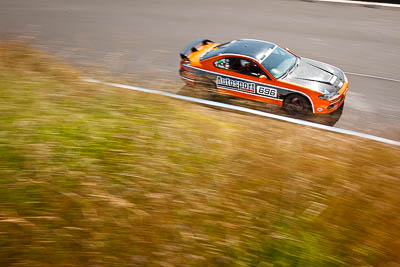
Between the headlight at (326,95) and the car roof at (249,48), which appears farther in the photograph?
the car roof at (249,48)

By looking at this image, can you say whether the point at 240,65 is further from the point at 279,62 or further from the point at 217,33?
the point at 217,33

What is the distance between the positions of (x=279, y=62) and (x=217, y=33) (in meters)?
5.54

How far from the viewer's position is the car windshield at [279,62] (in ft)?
27.9

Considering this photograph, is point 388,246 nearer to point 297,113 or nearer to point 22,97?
point 297,113

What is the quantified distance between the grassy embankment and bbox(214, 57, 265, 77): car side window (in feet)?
5.22

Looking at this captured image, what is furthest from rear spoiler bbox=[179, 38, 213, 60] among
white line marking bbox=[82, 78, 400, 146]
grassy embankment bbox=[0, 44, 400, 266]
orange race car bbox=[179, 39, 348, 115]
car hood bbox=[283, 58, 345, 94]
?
car hood bbox=[283, 58, 345, 94]

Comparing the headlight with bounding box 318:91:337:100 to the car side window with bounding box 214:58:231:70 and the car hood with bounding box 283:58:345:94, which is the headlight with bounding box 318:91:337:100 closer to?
the car hood with bounding box 283:58:345:94

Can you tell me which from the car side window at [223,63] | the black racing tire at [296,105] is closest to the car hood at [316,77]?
the black racing tire at [296,105]

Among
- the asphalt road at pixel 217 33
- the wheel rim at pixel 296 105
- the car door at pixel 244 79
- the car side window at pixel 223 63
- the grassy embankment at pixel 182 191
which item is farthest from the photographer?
the asphalt road at pixel 217 33

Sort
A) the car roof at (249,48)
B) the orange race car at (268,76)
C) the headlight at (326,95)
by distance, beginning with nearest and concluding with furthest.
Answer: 1. the headlight at (326,95)
2. the orange race car at (268,76)
3. the car roof at (249,48)

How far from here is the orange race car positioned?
8.20 metres

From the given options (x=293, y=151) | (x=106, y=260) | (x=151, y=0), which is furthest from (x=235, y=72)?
(x=151, y=0)

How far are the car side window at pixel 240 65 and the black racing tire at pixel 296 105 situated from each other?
2.77 ft

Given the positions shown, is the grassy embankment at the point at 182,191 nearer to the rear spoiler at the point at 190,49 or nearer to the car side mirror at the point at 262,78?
the car side mirror at the point at 262,78
